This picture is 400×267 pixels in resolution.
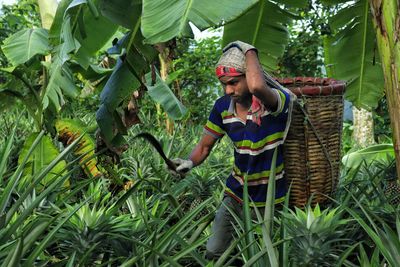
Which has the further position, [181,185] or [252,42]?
[181,185]

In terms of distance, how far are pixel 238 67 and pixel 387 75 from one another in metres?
0.83

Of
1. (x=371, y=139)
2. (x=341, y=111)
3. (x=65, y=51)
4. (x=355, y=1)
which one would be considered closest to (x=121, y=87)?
(x=65, y=51)

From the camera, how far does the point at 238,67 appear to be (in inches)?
107

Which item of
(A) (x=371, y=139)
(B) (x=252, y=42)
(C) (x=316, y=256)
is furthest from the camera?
(A) (x=371, y=139)

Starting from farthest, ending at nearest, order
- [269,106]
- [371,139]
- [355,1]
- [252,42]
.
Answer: [371,139], [355,1], [252,42], [269,106]

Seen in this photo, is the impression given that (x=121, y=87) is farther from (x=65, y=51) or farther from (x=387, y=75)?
(x=387, y=75)

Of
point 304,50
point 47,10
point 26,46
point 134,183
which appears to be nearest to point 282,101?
point 134,183

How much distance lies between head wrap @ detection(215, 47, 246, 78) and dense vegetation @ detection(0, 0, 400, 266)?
0.31 metres

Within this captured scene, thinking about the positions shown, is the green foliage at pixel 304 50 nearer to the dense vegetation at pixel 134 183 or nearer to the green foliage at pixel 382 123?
the green foliage at pixel 382 123

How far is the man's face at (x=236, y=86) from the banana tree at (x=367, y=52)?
0.68 m

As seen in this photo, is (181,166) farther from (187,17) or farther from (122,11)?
(187,17)

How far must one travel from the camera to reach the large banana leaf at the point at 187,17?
207 cm

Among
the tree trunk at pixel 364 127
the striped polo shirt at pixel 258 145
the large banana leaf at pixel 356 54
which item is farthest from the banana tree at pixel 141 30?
the tree trunk at pixel 364 127

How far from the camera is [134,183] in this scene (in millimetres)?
3848
